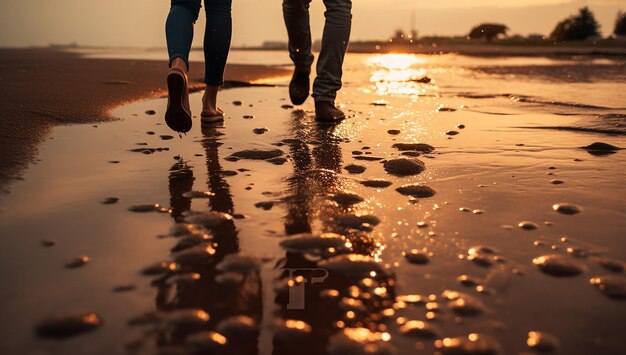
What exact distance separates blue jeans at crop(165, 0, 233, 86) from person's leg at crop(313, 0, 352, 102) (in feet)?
2.06

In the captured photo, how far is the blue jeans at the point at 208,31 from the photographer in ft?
9.05

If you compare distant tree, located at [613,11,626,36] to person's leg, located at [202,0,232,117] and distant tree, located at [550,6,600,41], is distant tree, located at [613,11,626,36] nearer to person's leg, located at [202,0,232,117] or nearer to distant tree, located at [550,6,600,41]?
distant tree, located at [550,6,600,41]

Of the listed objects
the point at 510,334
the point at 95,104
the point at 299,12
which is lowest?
the point at 510,334

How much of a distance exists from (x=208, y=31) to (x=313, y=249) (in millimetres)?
2320

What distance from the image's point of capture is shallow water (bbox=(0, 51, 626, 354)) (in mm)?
914

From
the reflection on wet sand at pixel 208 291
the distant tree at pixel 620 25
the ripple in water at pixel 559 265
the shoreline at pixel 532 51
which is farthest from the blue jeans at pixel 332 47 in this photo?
the distant tree at pixel 620 25

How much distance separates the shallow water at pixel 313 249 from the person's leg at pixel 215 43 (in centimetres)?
84

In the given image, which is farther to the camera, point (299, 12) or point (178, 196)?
point (299, 12)

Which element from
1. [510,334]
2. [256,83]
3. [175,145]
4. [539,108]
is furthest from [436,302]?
[256,83]

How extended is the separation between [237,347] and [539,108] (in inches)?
150

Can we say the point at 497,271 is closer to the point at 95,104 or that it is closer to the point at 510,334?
the point at 510,334

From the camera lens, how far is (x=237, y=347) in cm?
87

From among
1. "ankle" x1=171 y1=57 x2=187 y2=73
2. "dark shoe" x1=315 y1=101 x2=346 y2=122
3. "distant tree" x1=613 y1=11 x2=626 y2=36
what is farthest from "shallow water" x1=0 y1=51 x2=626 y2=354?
"distant tree" x1=613 y1=11 x2=626 y2=36

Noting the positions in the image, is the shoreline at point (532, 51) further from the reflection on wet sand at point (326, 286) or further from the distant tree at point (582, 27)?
the reflection on wet sand at point (326, 286)
